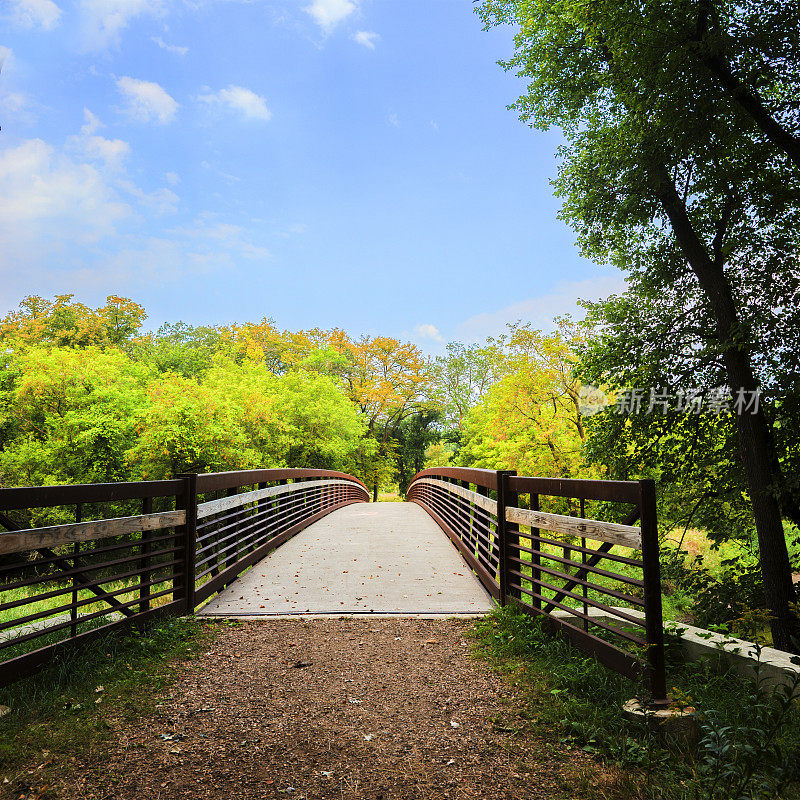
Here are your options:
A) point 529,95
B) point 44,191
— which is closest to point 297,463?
point 529,95

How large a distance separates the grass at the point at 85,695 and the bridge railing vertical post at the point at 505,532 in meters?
2.63

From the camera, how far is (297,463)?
26547mm

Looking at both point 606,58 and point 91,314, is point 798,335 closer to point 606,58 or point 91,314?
point 606,58

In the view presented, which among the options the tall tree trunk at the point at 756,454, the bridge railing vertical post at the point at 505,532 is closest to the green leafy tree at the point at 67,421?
the bridge railing vertical post at the point at 505,532

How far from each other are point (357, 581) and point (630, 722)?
3786 millimetres

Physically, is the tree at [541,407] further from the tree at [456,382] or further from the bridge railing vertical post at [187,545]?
the tree at [456,382]

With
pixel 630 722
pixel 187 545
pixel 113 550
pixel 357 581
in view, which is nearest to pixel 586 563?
pixel 630 722

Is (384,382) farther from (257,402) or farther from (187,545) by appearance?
(187,545)

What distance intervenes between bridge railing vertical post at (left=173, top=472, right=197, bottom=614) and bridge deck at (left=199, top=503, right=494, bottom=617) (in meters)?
0.29

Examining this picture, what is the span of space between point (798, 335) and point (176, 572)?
6.78 meters

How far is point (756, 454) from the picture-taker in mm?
6293

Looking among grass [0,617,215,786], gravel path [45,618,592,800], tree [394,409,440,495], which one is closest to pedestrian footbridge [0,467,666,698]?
grass [0,617,215,786]

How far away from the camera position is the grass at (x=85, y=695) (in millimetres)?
2760

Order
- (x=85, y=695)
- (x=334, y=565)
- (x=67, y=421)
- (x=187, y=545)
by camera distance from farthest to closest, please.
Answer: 1. (x=67, y=421)
2. (x=334, y=565)
3. (x=187, y=545)
4. (x=85, y=695)
